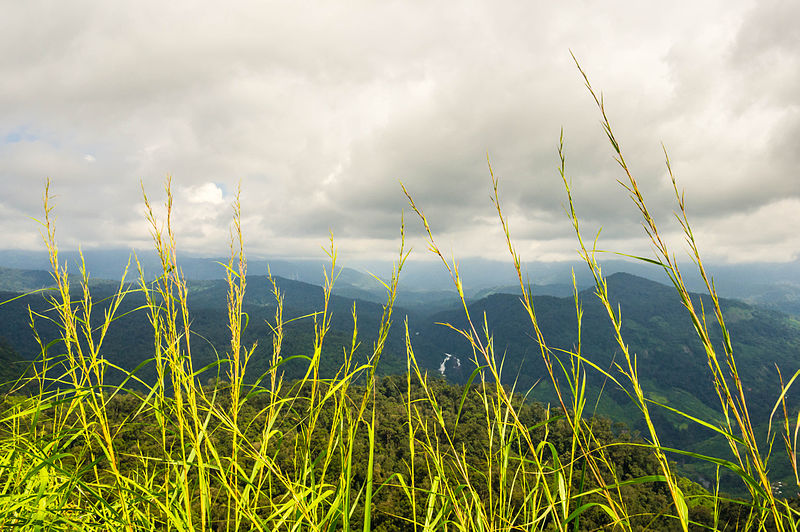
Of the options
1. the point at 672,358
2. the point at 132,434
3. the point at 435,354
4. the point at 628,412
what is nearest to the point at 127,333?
the point at 435,354

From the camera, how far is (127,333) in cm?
16800

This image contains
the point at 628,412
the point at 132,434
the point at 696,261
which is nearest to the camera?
the point at 696,261

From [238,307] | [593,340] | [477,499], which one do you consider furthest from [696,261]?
[593,340]

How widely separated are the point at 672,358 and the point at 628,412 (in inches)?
2275

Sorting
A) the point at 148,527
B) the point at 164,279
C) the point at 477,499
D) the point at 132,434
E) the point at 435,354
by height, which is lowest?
the point at 435,354

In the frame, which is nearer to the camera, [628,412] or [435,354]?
[628,412]

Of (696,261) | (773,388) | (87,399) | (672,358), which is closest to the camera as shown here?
(696,261)

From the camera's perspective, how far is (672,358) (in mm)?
160375

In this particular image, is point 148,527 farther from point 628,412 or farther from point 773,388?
point 773,388

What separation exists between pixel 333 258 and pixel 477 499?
3.70 ft

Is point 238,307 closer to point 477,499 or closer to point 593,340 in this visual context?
point 477,499

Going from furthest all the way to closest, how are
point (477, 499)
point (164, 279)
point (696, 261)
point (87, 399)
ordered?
point (87, 399) → point (164, 279) → point (477, 499) → point (696, 261)

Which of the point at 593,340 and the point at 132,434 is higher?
the point at 132,434

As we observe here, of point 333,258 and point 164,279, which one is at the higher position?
point 333,258
